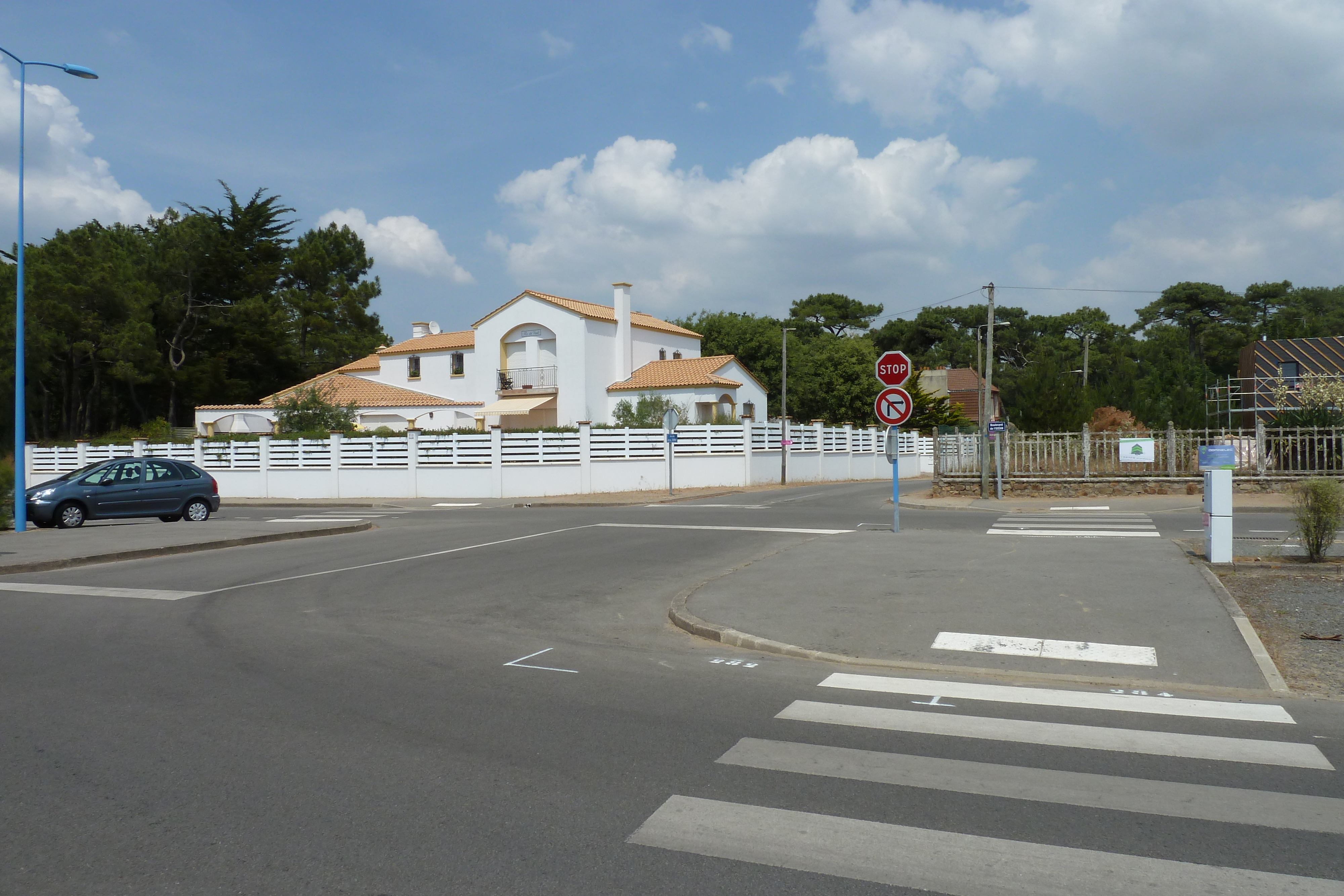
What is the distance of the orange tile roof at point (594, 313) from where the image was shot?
47.5m

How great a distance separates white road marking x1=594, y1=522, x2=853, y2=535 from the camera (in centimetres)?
1742

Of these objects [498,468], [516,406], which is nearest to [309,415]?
[498,468]

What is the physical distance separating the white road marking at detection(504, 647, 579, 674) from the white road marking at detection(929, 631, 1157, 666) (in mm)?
2936

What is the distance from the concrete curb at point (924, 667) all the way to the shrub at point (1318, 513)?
187 inches

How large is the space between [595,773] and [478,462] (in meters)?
27.1

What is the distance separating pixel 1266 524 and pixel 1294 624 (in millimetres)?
10255

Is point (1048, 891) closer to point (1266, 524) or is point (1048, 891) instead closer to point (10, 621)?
point (10, 621)

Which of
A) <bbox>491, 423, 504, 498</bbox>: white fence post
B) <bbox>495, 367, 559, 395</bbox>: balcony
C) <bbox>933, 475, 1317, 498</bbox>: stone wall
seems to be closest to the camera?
<bbox>933, 475, 1317, 498</bbox>: stone wall

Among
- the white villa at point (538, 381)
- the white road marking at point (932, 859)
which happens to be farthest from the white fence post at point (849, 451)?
the white road marking at point (932, 859)

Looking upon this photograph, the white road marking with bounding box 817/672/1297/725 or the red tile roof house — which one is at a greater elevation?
the red tile roof house

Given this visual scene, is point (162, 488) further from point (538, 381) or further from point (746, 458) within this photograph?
point (538, 381)

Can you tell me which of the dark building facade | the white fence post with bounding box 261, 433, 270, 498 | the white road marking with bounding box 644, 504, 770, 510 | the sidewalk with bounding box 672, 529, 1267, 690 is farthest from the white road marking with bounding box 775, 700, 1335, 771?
the dark building facade

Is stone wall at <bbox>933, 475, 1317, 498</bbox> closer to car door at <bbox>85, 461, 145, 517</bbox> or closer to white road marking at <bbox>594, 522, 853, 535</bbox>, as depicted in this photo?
white road marking at <bbox>594, 522, 853, 535</bbox>

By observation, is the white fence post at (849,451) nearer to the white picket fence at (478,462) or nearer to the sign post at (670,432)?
the white picket fence at (478,462)
